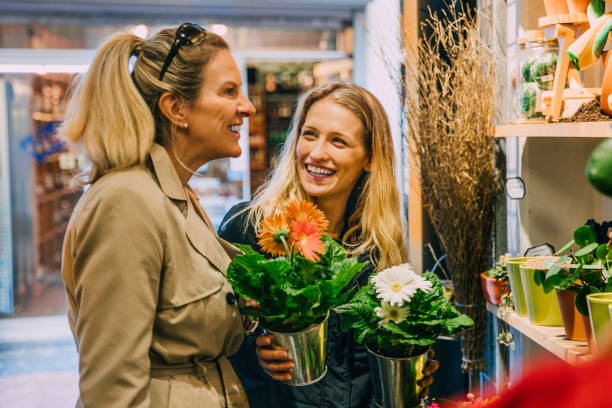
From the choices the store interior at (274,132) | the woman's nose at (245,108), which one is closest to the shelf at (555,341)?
the store interior at (274,132)

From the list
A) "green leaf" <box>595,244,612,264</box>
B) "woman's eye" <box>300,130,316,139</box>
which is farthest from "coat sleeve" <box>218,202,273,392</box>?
"green leaf" <box>595,244,612,264</box>

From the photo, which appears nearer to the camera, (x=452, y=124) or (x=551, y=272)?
(x=551, y=272)

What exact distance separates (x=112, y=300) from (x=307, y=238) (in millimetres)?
424

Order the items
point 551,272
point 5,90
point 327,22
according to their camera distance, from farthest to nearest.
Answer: point 5,90, point 327,22, point 551,272

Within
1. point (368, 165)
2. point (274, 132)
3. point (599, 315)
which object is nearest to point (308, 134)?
point (368, 165)

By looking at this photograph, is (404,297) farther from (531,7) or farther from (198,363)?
(531,7)

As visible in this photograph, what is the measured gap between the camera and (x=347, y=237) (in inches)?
80.8

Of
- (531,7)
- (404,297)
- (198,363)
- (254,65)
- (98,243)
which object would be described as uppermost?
(254,65)

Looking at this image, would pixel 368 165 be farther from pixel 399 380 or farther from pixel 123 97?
pixel 123 97

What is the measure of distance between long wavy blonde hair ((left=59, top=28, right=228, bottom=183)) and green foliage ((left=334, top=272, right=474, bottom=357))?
627 mm

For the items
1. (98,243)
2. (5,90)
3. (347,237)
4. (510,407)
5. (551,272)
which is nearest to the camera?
(510,407)

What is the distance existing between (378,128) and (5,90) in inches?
197

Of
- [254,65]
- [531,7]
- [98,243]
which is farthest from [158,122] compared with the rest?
[254,65]

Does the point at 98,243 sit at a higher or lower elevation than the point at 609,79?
lower
